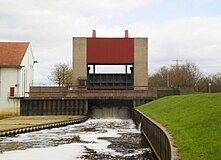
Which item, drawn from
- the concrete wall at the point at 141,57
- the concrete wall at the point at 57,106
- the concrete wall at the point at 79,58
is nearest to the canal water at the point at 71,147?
the concrete wall at the point at 57,106

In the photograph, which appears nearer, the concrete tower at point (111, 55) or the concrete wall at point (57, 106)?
the concrete wall at point (57, 106)

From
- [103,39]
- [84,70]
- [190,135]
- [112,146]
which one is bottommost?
[112,146]

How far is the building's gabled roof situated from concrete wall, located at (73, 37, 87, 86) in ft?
19.8

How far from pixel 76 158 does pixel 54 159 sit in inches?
34.8

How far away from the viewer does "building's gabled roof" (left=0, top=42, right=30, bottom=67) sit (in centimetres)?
4069

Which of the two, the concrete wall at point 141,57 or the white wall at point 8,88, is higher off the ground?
the concrete wall at point 141,57

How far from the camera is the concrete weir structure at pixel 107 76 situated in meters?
43.5

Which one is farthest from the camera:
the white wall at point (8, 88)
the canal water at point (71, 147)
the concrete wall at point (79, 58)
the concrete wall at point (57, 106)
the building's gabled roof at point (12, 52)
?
the concrete wall at point (79, 58)

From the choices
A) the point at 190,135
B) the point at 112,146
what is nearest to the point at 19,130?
the point at 112,146

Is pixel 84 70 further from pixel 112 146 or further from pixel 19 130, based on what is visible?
pixel 112 146

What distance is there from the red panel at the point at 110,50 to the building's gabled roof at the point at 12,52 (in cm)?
808

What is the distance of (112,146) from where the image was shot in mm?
18656

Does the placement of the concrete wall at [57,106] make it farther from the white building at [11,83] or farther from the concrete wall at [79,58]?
the concrete wall at [79,58]

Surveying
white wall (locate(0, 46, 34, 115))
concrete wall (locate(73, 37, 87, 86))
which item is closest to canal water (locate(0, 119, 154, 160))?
white wall (locate(0, 46, 34, 115))
